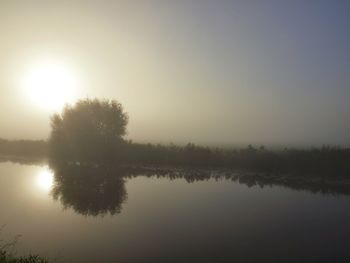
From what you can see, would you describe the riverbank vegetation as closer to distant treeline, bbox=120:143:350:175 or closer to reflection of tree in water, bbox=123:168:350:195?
distant treeline, bbox=120:143:350:175

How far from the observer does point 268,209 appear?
102 ft

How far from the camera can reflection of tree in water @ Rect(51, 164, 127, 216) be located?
31453 millimetres

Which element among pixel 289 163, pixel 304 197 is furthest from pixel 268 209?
pixel 289 163

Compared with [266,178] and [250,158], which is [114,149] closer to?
[250,158]

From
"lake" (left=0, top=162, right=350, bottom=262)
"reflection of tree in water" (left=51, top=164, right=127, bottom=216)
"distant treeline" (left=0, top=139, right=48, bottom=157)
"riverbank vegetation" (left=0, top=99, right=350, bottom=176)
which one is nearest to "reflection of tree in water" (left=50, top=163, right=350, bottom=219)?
"reflection of tree in water" (left=51, top=164, right=127, bottom=216)

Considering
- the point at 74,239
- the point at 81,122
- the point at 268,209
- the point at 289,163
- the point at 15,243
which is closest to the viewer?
the point at 15,243

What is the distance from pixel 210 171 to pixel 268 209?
23.6 meters

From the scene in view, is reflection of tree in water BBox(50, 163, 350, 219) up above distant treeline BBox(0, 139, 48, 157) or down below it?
below

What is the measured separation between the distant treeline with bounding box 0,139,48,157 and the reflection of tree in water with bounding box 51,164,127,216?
31.5 m

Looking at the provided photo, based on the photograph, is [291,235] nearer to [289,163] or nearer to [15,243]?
[15,243]

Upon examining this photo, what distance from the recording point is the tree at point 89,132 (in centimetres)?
7062

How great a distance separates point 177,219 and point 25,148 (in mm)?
73883

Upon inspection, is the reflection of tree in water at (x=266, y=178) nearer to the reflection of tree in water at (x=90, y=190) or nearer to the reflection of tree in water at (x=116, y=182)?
the reflection of tree in water at (x=116, y=182)

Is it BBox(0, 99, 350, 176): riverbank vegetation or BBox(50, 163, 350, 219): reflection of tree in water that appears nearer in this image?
BBox(50, 163, 350, 219): reflection of tree in water
